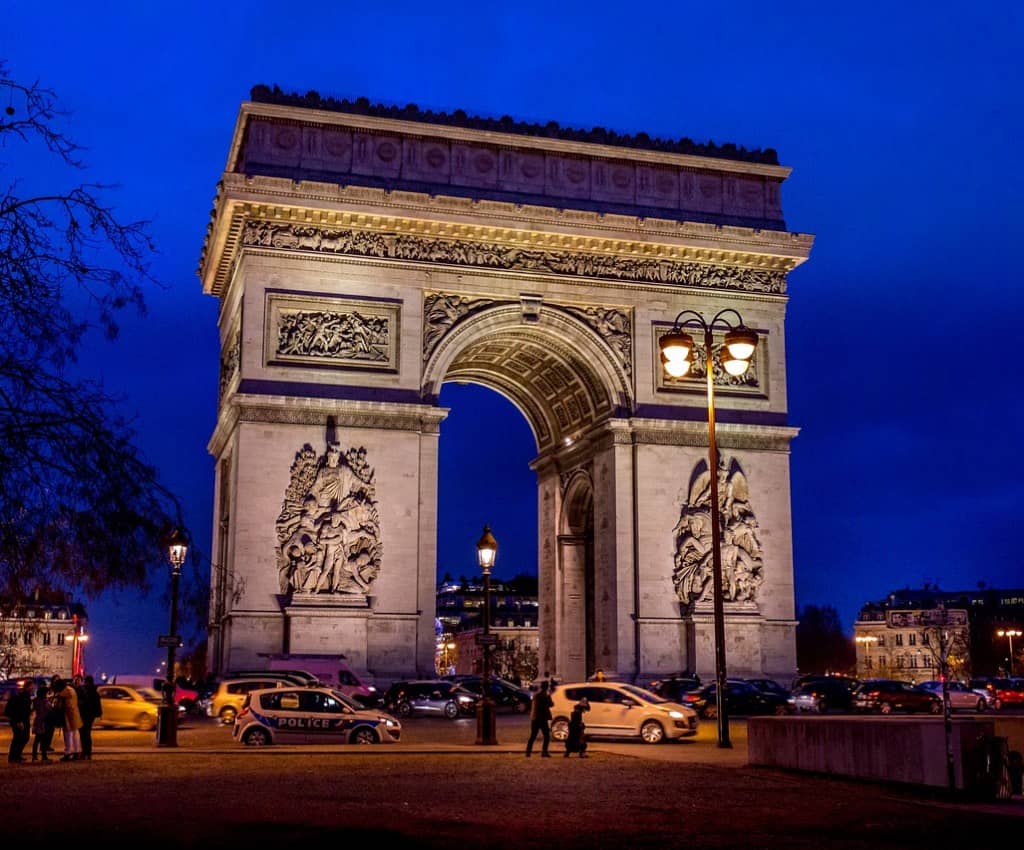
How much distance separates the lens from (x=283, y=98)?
41.5m

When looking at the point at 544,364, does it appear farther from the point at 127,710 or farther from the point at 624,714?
the point at 624,714

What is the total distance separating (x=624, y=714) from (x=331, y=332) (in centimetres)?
1594

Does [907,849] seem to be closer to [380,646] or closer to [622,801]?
[622,801]

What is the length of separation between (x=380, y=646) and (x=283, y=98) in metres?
16.7

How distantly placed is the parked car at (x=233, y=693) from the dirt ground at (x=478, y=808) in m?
11.5

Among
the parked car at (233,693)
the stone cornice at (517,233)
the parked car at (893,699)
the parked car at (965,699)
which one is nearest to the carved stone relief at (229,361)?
the stone cornice at (517,233)

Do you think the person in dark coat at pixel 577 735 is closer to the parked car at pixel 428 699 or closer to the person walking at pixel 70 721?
the person walking at pixel 70 721

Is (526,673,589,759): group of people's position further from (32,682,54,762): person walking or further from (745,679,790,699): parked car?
(745,679,790,699): parked car

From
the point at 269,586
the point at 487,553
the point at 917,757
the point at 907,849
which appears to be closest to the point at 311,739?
the point at 487,553

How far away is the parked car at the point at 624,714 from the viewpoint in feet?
96.2

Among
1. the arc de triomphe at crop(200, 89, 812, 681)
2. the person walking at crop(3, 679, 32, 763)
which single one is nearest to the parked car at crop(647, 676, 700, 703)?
the arc de triomphe at crop(200, 89, 812, 681)

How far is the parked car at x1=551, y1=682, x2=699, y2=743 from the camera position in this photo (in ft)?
96.2

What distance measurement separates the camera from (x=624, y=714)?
30.2 m

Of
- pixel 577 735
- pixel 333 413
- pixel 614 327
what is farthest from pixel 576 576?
pixel 577 735
